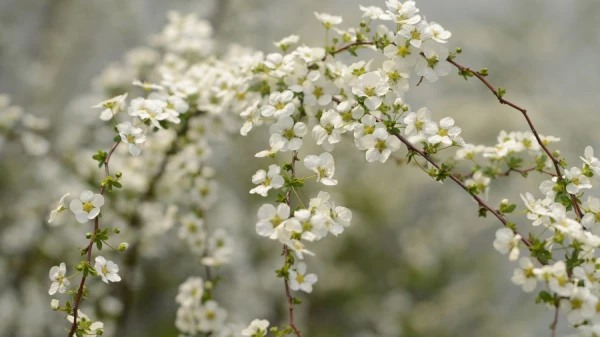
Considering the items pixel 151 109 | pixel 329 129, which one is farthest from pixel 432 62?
pixel 151 109

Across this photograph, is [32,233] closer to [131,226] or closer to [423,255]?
[131,226]

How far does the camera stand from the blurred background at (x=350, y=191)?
59.3 inches

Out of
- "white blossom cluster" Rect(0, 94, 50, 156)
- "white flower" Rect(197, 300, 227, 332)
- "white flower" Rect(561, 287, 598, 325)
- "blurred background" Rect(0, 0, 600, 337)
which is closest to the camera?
"white flower" Rect(561, 287, 598, 325)

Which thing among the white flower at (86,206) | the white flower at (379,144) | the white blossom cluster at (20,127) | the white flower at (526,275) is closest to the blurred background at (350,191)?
the white blossom cluster at (20,127)

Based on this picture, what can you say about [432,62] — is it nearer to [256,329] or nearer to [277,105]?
[277,105]

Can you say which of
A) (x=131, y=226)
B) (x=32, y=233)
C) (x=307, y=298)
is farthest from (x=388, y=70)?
(x=307, y=298)

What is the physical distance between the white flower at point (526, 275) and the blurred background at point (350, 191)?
91 cm

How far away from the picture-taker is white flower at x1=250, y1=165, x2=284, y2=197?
0.58 metres

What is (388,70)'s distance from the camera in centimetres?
65

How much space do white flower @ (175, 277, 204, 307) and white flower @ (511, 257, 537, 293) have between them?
18.6 inches

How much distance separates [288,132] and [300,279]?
175 millimetres

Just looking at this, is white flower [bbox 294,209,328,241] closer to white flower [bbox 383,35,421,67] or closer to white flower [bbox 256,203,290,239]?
white flower [bbox 256,203,290,239]

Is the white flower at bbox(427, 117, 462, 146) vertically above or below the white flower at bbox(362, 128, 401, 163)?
above

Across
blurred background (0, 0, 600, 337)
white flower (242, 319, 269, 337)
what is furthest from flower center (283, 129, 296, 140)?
blurred background (0, 0, 600, 337)
